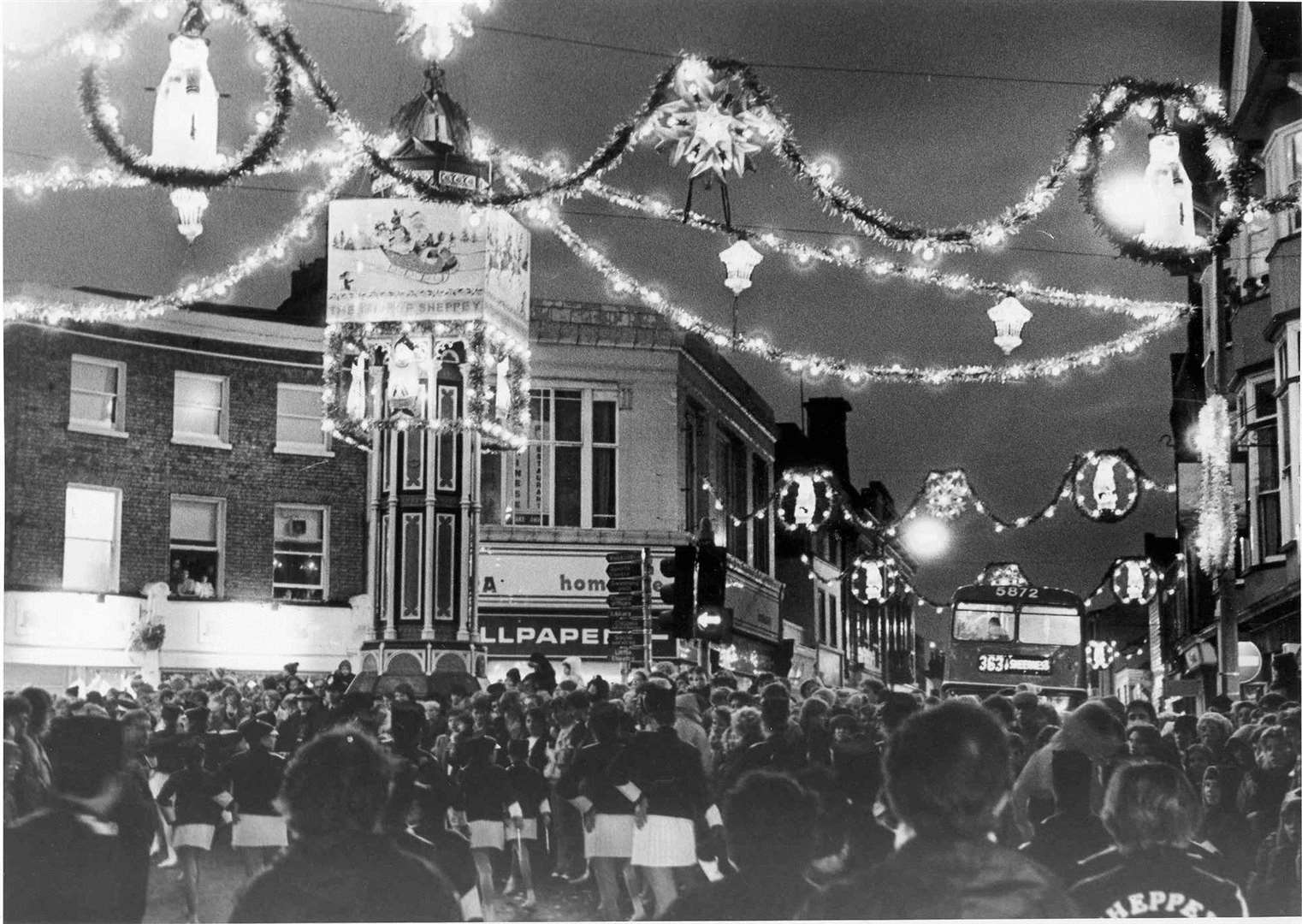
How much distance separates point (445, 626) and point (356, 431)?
2.57 m

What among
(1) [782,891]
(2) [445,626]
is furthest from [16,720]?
(2) [445,626]

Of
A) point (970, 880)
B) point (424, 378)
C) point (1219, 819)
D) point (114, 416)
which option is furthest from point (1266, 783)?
point (114, 416)

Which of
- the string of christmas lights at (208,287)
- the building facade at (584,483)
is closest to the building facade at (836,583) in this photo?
the building facade at (584,483)

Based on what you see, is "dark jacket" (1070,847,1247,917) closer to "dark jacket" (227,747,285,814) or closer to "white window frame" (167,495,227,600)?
"dark jacket" (227,747,285,814)

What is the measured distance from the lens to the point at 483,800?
9.84 metres

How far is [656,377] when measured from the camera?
28.1 meters

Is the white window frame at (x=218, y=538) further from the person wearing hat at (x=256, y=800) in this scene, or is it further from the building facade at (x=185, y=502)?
the person wearing hat at (x=256, y=800)

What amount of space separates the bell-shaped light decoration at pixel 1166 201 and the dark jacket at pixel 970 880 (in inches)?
246

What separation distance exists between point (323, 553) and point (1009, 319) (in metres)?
13.4

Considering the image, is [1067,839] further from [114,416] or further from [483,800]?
[114,416]

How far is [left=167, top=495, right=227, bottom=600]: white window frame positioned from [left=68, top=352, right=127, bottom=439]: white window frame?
133 cm

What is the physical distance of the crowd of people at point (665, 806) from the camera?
5.48 meters

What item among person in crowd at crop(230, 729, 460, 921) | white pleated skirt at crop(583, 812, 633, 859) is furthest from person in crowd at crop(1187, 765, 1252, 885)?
person in crowd at crop(230, 729, 460, 921)

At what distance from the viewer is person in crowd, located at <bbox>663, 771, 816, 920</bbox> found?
655 cm
